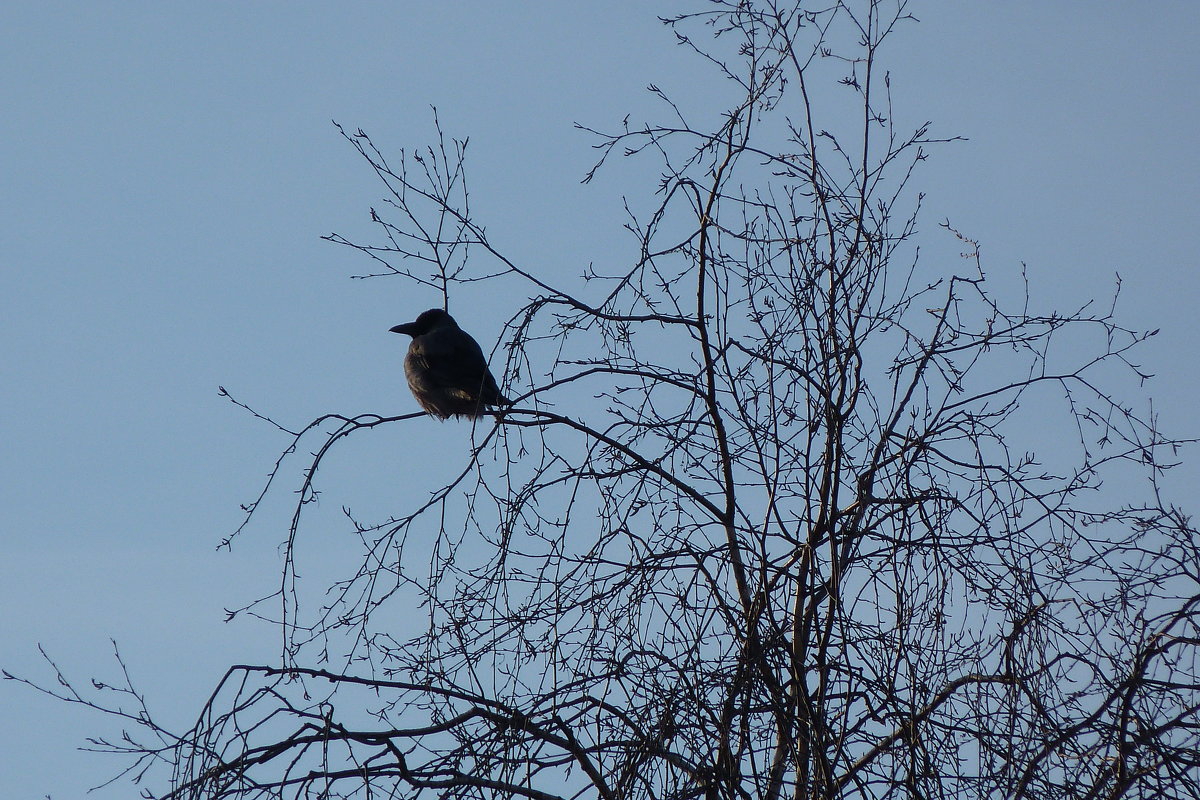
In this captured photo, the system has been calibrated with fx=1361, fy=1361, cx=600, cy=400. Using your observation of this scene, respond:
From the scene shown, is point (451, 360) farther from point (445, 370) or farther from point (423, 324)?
point (423, 324)

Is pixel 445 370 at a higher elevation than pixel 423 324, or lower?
lower

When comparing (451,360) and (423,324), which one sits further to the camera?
(423,324)

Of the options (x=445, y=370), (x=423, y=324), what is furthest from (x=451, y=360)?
(x=423, y=324)

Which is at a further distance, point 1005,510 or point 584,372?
point 584,372

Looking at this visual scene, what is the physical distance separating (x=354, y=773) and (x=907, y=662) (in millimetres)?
1860

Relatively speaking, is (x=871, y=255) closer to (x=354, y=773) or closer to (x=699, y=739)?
(x=699, y=739)

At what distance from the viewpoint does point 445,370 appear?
372 inches

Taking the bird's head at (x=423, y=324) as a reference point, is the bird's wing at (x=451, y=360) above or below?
below

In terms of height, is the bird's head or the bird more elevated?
the bird's head

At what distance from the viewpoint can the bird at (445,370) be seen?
9.31 m

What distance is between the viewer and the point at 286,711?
468 centimetres

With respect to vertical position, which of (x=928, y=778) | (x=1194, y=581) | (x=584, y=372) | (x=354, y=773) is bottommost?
(x=928, y=778)

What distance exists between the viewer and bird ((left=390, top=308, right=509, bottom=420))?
931cm

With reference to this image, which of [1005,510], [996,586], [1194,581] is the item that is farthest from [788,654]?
[1194,581]
